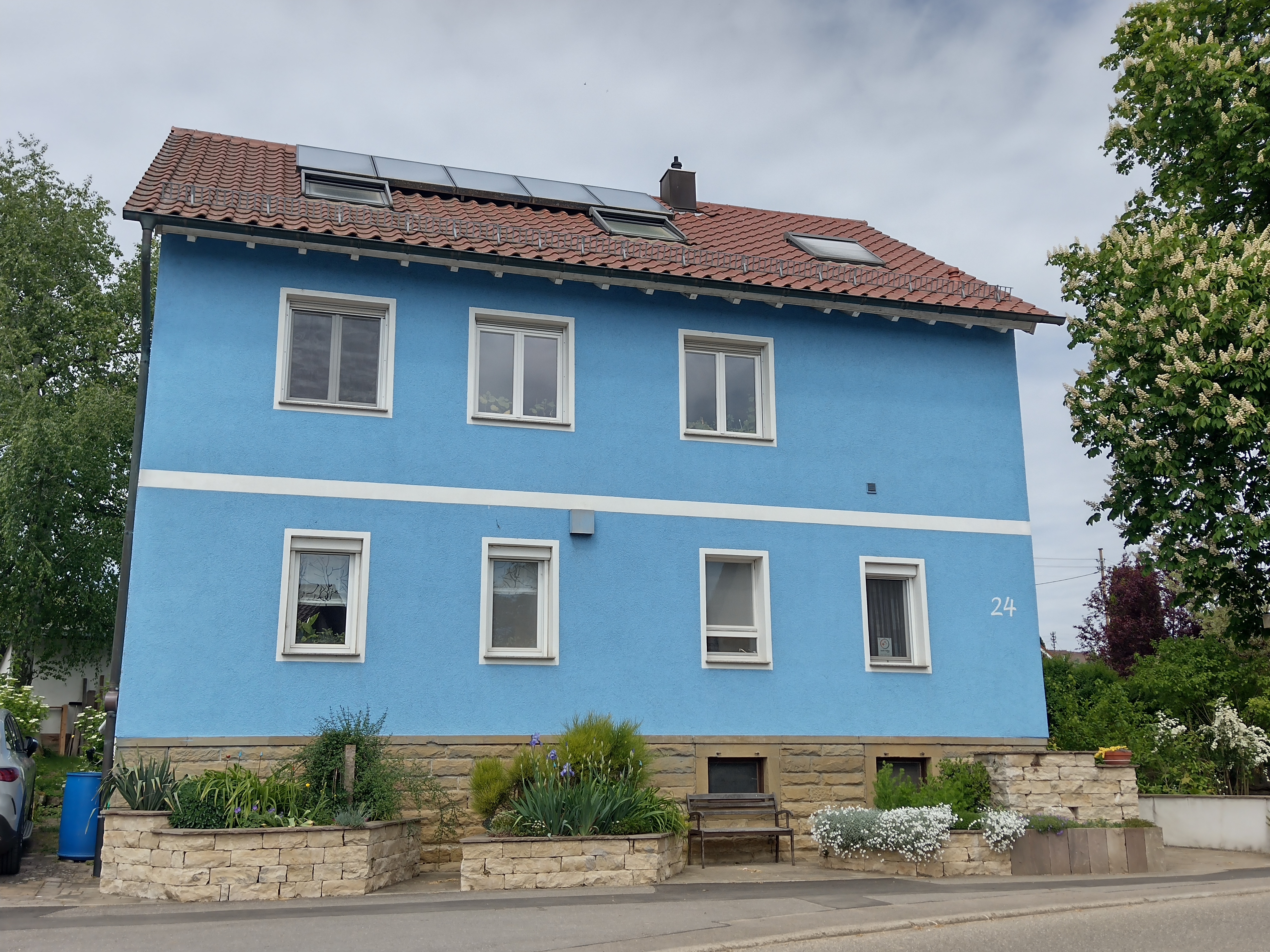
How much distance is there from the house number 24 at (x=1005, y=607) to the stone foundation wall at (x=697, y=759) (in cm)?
163

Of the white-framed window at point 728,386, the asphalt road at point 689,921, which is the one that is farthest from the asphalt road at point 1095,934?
the white-framed window at point 728,386

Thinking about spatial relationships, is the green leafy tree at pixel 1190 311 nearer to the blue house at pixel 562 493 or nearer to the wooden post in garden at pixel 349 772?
the blue house at pixel 562 493

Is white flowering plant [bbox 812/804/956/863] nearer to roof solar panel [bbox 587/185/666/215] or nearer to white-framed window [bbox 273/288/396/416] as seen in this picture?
white-framed window [bbox 273/288/396/416]

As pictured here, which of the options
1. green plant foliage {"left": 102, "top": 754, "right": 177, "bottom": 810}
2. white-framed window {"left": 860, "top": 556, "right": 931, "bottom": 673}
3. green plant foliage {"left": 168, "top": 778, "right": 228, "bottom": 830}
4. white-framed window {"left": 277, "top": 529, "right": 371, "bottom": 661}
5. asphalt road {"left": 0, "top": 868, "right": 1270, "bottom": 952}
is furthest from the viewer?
white-framed window {"left": 860, "top": 556, "right": 931, "bottom": 673}

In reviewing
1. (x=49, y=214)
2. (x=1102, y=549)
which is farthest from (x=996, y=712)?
(x=1102, y=549)

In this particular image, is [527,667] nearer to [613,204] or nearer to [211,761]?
[211,761]

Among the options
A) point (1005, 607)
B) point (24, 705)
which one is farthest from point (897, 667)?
point (24, 705)

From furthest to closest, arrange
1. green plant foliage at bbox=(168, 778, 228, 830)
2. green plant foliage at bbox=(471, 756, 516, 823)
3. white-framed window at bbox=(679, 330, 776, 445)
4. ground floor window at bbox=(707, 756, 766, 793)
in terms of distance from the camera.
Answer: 1. white-framed window at bbox=(679, 330, 776, 445)
2. ground floor window at bbox=(707, 756, 766, 793)
3. green plant foliage at bbox=(471, 756, 516, 823)
4. green plant foliage at bbox=(168, 778, 228, 830)

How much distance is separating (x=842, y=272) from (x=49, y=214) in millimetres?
22130

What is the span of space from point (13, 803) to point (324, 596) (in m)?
3.59

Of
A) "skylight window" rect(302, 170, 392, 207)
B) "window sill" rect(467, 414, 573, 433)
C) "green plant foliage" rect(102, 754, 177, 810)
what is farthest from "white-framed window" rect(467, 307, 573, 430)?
"green plant foliage" rect(102, 754, 177, 810)

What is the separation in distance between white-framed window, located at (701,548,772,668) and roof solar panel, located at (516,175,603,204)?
6.10 m

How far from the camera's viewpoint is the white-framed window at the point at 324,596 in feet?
42.1

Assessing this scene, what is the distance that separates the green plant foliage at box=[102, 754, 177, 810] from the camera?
11188 mm
